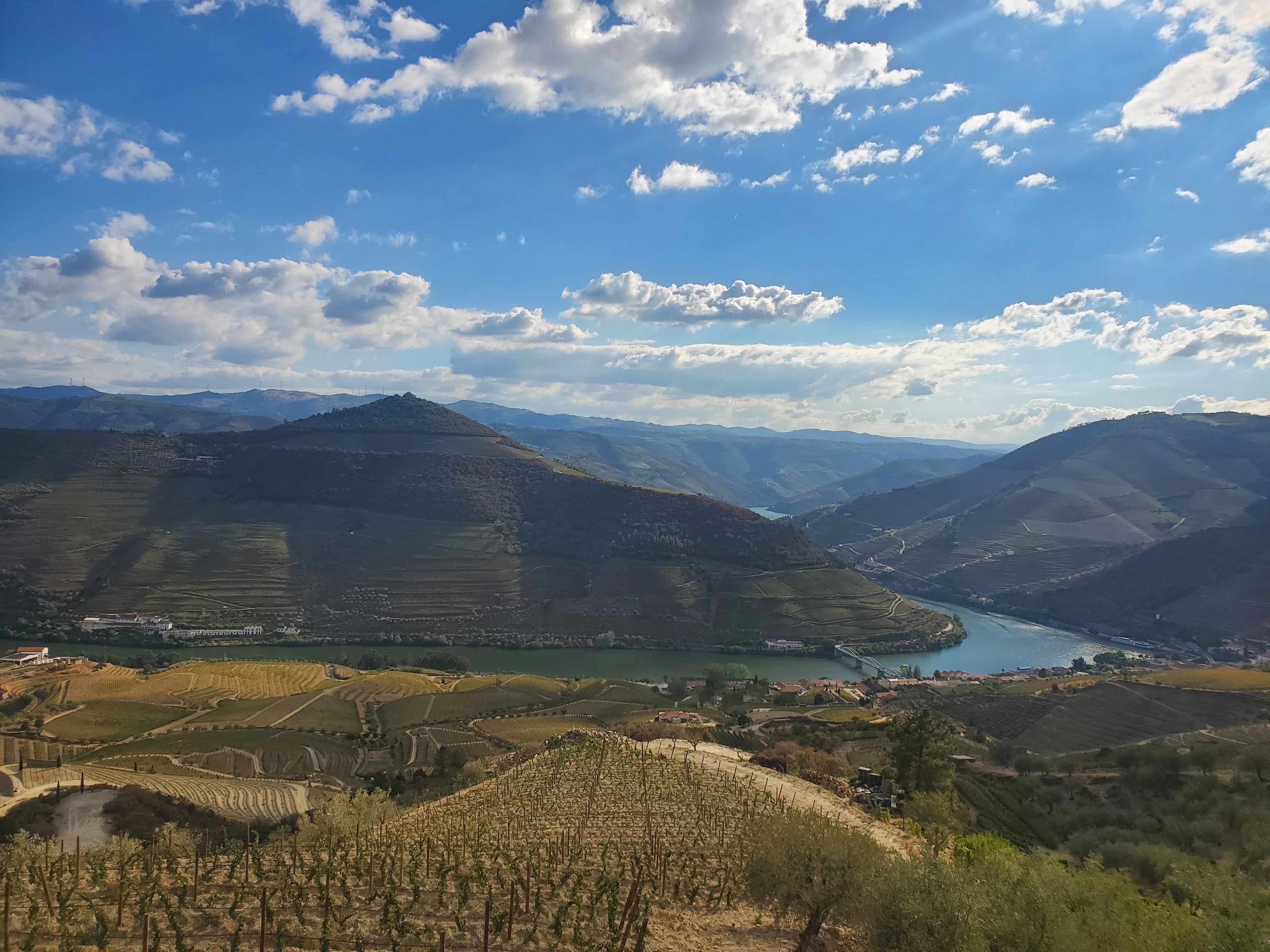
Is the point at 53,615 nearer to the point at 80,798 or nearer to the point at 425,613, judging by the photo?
the point at 425,613

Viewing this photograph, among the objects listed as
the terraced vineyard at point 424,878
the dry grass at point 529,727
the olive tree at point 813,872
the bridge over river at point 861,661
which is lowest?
the bridge over river at point 861,661

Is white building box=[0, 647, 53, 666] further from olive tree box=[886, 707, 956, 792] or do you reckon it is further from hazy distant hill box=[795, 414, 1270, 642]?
hazy distant hill box=[795, 414, 1270, 642]

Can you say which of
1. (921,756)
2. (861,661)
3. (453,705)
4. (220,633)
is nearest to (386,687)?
(453,705)

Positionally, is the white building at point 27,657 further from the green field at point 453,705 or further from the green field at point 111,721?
the green field at point 453,705

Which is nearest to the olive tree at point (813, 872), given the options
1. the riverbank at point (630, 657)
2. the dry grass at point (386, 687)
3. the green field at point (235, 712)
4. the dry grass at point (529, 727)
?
the dry grass at point (529, 727)

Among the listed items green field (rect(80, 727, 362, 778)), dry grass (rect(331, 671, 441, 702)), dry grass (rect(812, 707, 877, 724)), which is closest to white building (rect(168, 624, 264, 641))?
dry grass (rect(331, 671, 441, 702))
